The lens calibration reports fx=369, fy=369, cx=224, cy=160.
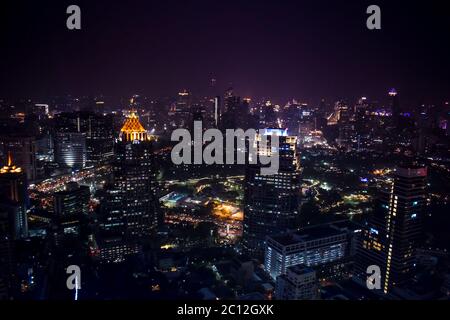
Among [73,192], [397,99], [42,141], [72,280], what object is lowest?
[72,280]

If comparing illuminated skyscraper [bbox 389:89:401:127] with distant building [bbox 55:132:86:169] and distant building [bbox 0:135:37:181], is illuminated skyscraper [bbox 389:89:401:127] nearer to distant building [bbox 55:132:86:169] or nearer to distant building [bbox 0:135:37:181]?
distant building [bbox 55:132:86:169]

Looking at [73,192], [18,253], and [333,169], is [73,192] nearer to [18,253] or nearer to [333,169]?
[18,253]

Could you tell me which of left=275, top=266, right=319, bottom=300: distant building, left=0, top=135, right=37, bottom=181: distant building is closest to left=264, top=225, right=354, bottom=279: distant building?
left=275, top=266, right=319, bottom=300: distant building

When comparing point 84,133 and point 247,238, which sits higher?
point 84,133

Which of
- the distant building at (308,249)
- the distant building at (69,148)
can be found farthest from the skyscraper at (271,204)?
the distant building at (69,148)

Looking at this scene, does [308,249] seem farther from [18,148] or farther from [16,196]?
[18,148]

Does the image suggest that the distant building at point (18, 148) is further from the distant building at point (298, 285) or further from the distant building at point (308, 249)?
the distant building at point (298, 285)
